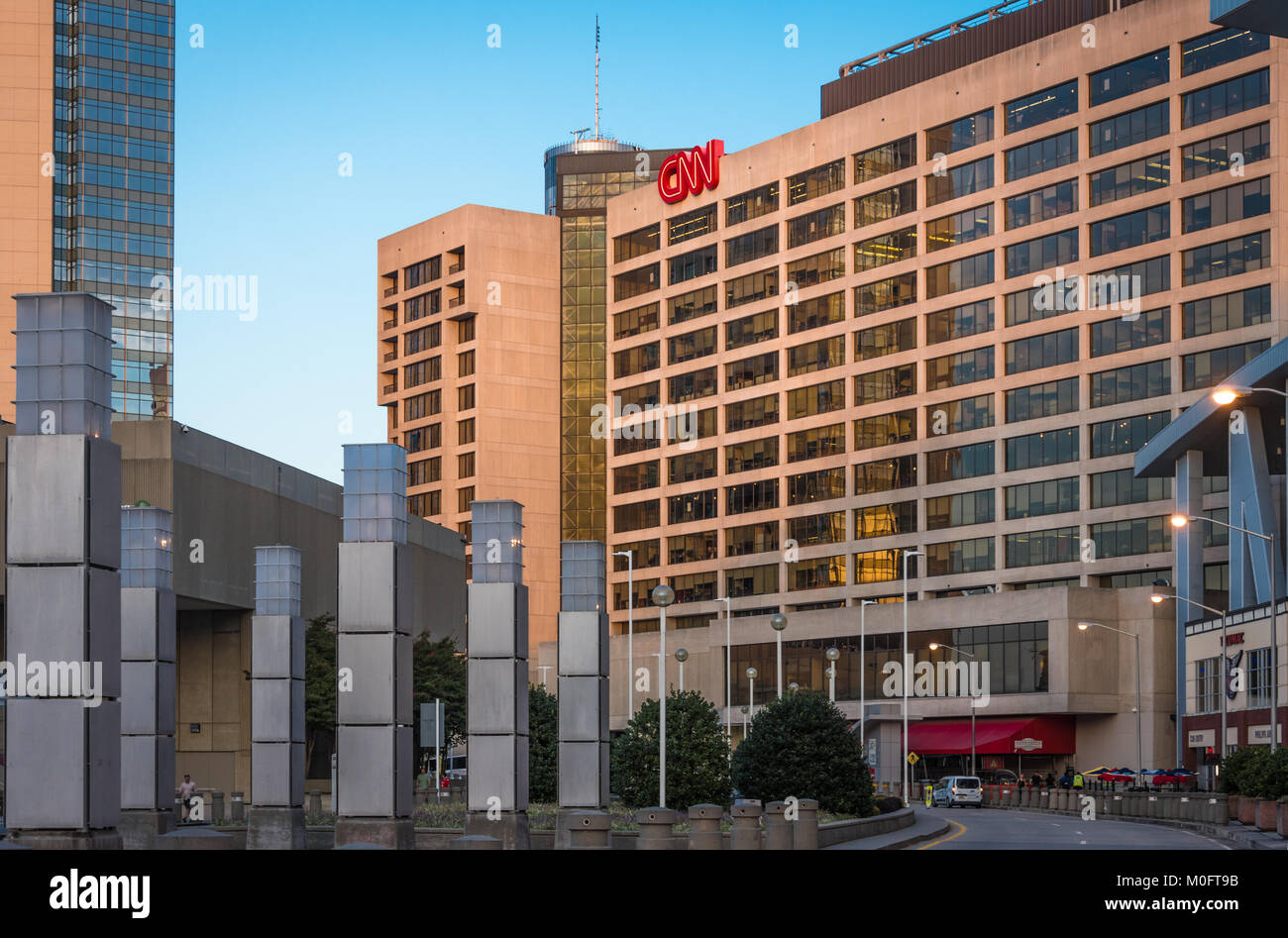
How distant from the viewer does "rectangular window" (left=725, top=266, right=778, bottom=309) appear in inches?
5044

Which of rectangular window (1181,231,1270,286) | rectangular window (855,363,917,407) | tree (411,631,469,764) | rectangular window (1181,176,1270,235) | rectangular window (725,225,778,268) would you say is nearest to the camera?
tree (411,631,469,764)

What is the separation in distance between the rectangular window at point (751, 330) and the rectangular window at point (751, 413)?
4.38 m

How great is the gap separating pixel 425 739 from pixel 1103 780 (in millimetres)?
51659

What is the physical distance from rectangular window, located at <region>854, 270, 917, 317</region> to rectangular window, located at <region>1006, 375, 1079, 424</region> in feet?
38.3

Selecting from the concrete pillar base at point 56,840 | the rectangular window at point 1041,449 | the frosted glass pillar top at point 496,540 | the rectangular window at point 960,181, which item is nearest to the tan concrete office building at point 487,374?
the rectangular window at point 960,181

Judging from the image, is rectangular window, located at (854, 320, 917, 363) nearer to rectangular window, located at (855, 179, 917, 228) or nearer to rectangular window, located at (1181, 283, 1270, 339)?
rectangular window, located at (855, 179, 917, 228)

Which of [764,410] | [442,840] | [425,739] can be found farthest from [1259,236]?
[442,840]

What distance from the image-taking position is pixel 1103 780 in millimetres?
87500

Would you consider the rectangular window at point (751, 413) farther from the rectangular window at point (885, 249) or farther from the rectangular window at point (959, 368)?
the rectangular window at point (959, 368)

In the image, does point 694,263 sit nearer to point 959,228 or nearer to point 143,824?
point 959,228

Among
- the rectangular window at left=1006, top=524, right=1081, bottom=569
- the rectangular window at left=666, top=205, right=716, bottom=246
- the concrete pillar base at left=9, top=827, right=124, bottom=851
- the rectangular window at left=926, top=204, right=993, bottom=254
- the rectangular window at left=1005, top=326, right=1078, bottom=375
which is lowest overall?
the concrete pillar base at left=9, top=827, right=124, bottom=851

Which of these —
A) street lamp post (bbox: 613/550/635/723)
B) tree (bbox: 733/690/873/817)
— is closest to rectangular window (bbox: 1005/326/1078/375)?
street lamp post (bbox: 613/550/635/723)

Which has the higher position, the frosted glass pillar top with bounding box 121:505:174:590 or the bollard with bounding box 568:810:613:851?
the frosted glass pillar top with bounding box 121:505:174:590

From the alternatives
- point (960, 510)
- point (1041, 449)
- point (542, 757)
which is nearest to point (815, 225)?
point (960, 510)
